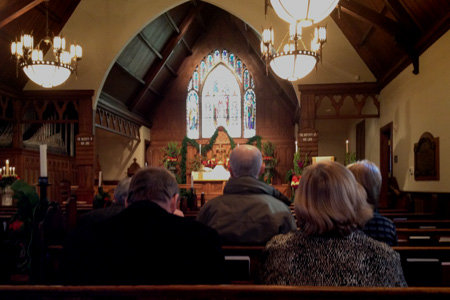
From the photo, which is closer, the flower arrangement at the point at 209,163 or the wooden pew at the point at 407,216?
the wooden pew at the point at 407,216

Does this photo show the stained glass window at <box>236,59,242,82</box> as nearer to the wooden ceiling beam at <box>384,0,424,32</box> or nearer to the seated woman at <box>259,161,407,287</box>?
the wooden ceiling beam at <box>384,0,424,32</box>

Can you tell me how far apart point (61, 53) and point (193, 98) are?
826cm

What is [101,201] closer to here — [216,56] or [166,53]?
[166,53]

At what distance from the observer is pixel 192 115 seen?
14750 mm

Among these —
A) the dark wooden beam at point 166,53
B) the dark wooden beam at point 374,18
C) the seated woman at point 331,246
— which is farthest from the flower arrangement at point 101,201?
the dark wooden beam at point 166,53

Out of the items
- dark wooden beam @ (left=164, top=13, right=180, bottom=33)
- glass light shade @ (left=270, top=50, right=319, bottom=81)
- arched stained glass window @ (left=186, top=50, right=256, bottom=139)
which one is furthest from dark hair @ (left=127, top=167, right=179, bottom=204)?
arched stained glass window @ (left=186, top=50, right=256, bottom=139)

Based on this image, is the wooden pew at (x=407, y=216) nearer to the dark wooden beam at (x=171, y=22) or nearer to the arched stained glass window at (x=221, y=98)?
the dark wooden beam at (x=171, y=22)

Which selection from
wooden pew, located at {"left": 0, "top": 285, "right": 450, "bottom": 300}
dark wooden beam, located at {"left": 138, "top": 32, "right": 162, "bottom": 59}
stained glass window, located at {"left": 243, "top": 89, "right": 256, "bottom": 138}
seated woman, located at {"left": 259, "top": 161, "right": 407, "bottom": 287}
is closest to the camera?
wooden pew, located at {"left": 0, "top": 285, "right": 450, "bottom": 300}

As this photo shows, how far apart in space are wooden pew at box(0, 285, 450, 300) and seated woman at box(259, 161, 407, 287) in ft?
1.01

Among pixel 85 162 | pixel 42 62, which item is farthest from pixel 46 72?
pixel 85 162

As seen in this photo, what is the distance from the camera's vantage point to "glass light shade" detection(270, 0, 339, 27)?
11.5 feet

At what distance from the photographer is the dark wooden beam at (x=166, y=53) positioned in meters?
11.6

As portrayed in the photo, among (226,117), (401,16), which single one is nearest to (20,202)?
(401,16)

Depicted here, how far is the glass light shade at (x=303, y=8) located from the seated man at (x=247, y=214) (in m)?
1.81
